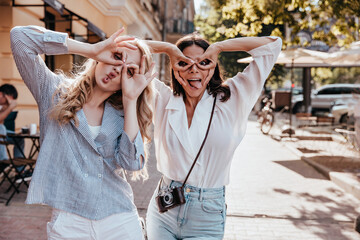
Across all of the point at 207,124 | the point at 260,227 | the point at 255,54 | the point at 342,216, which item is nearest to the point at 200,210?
the point at 207,124

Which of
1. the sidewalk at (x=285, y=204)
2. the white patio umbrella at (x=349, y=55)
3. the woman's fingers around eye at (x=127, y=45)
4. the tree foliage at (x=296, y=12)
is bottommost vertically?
the sidewalk at (x=285, y=204)

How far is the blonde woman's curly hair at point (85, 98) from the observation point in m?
1.76

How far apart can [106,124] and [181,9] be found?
110ft

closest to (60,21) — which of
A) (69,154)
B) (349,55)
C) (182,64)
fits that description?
(182,64)

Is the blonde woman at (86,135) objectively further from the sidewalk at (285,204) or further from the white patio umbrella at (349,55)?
the white patio umbrella at (349,55)

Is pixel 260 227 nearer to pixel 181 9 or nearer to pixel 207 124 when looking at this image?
pixel 207 124

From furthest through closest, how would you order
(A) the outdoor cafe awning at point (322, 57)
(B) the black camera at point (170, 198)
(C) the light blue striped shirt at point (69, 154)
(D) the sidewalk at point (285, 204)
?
(A) the outdoor cafe awning at point (322, 57) < (D) the sidewalk at point (285, 204) < (B) the black camera at point (170, 198) < (C) the light blue striped shirt at point (69, 154)

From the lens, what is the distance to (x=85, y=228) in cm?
176

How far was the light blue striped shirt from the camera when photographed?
173 cm

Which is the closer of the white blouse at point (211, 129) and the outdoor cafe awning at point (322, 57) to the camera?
the white blouse at point (211, 129)

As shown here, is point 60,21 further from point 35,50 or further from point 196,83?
point 35,50

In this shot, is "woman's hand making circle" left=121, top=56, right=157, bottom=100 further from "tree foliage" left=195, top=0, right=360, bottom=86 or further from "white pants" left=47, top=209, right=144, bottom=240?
"tree foliage" left=195, top=0, right=360, bottom=86

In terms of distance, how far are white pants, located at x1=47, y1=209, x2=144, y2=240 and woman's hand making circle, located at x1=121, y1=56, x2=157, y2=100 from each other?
2.06 ft

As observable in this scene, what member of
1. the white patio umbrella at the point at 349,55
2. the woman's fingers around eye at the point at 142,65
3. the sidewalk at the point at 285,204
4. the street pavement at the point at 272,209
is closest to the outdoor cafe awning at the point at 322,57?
the white patio umbrella at the point at 349,55
